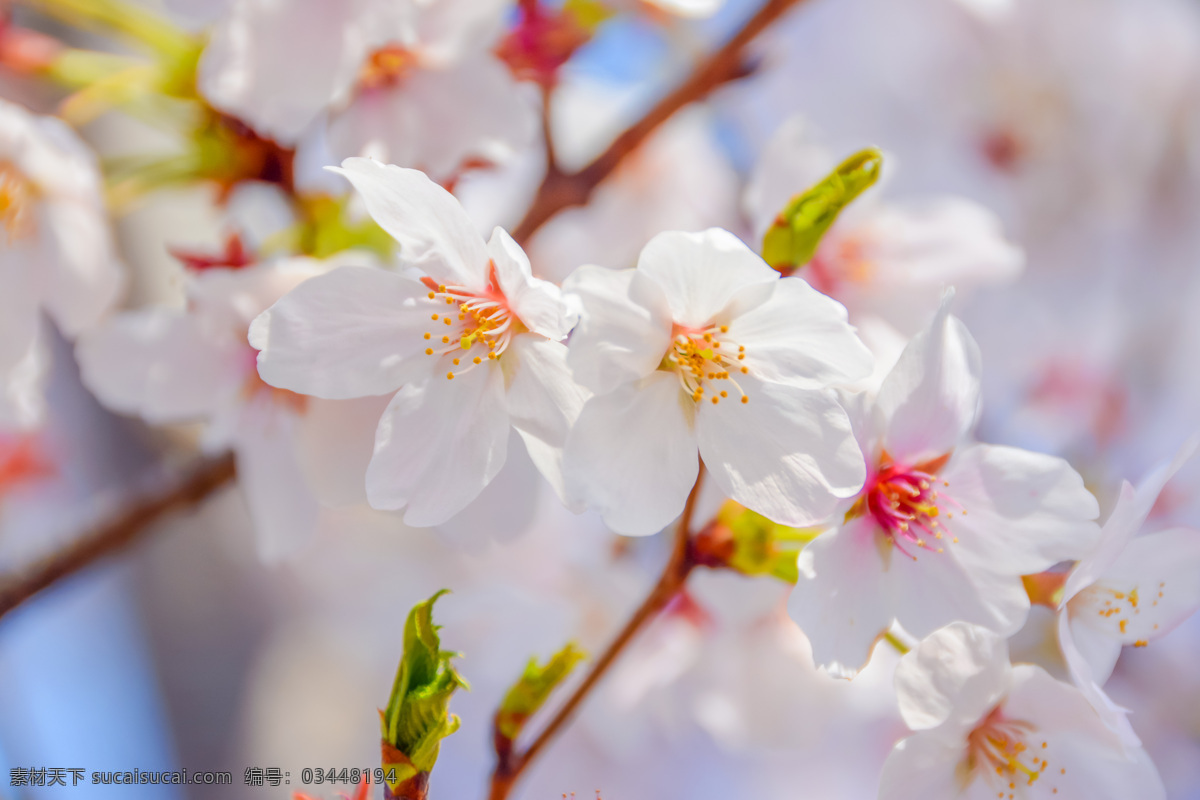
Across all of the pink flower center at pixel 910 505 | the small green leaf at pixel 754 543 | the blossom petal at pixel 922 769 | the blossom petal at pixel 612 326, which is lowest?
the blossom petal at pixel 922 769

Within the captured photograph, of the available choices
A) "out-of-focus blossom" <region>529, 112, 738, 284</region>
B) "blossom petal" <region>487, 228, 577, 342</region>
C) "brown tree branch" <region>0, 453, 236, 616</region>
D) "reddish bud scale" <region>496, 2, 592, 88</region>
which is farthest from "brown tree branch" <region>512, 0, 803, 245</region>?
"brown tree branch" <region>0, 453, 236, 616</region>

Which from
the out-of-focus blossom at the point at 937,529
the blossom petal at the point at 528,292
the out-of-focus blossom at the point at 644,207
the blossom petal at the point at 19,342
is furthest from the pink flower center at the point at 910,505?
the blossom petal at the point at 19,342

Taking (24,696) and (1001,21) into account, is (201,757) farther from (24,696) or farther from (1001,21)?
(1001,21)

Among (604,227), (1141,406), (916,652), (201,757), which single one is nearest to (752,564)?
(916,652)

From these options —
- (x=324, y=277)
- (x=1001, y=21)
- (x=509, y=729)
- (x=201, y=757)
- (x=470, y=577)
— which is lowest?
(x=201, y=757)

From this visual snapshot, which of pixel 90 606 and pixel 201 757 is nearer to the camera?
pixel 201 757

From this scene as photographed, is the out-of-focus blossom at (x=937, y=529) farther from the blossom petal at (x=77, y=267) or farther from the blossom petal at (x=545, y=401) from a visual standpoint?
the blossom petal at (x=77, y=267)

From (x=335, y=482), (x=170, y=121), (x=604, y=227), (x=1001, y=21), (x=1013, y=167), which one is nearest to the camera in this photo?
(x=335, y=482)

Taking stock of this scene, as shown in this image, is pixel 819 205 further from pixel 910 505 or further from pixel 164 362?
pixel 164 362
